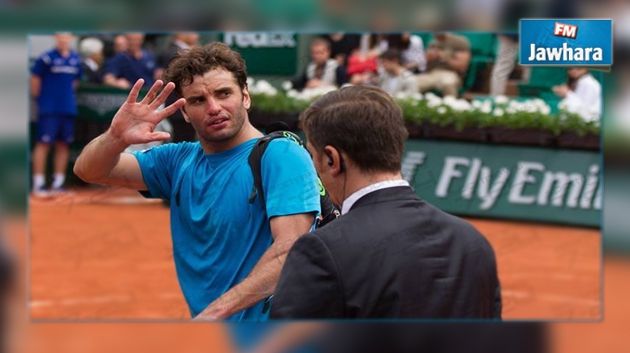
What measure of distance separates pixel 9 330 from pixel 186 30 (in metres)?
0.89

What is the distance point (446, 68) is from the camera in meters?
5.16

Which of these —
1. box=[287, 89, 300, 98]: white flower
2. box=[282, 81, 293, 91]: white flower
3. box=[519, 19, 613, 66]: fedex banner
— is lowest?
box=[287, 89, 300, 98]: white flower

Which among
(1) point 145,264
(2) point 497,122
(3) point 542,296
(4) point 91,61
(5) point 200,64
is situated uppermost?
(5) point 200,64

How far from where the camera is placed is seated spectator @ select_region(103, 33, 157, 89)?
4.08 meters

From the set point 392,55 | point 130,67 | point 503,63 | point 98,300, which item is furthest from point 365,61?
point 98,300

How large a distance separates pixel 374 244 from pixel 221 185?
0.71 metres

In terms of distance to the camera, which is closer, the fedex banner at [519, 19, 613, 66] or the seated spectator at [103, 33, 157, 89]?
the fedex banner at [519, 19, 613, 66]

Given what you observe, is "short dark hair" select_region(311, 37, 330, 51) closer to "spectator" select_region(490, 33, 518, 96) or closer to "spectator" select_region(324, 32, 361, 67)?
"spectator" select_region(324, 32, 361, 67)

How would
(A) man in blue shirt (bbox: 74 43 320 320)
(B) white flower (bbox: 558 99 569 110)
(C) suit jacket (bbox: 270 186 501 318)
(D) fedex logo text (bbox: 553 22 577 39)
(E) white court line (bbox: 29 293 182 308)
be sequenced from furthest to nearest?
1. (E) white court line (bbox: 29 293 182 308)
2. (B) white flower (bbox: 558 99 569 110)
3. (D) fedex logo text (bbox: 553 22 577 39)
4. (A) man in blue shirt (bbox: 74 43 320 320)
5. (C) suit jacket (bbox: 270 186 501 318)

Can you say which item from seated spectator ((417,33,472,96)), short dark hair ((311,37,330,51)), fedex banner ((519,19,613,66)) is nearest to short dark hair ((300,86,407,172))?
fedex banner ((519,19,613,66))

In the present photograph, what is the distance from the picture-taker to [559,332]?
9.60 ft

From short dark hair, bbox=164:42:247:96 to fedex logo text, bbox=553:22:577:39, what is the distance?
2.64ft

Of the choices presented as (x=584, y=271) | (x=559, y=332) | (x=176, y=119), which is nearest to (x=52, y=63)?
(x=176, y=119)

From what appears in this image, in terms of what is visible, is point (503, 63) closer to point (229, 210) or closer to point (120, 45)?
point (120, 45)
